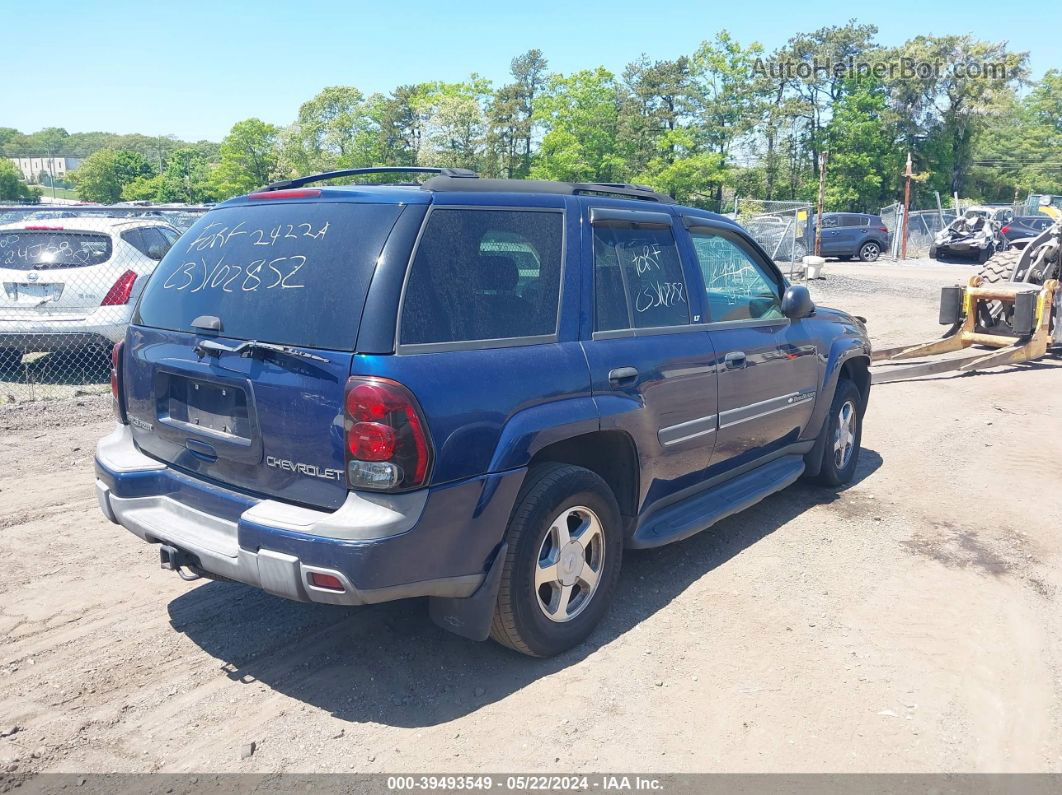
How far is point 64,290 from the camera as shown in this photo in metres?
8.77

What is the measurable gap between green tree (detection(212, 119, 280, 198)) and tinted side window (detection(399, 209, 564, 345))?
274 feet

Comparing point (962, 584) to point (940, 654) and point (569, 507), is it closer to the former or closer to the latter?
point (940, 654)

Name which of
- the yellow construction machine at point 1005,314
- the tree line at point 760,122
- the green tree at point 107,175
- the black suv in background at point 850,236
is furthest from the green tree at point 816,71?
the green tree at point 107,175

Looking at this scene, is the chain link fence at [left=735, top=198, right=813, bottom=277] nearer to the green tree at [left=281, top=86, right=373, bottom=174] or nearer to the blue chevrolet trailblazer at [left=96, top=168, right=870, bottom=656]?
the blue chevrolet trailblazer at [left=96, top=168, right=870, bottom=656]

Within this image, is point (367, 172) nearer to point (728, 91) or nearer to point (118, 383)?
point (118, 383)

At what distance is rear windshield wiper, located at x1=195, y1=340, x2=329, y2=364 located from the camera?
3.08 meters

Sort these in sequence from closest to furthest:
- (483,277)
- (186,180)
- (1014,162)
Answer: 1. (483,277)
2. (1014,162)
3. (186,180)

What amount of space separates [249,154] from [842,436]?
85186 mm

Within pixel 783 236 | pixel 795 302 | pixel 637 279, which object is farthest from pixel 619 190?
pixel 783 236

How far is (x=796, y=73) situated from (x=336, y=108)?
41.3m

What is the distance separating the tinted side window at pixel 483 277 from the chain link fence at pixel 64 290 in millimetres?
6175

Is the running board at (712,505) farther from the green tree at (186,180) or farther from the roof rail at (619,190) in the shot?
the green tree at (186,180)

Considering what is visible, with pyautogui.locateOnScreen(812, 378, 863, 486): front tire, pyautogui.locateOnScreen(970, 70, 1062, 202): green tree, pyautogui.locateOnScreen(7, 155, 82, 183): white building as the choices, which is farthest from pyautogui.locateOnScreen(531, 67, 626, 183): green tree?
pyautogui.locateOnScreen(7, 155, 82, 183): white building

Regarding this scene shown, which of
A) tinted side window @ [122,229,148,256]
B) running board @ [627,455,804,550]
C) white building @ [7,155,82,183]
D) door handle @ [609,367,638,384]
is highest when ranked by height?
white building @ [7,155,82,183]
